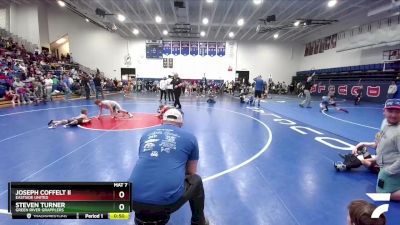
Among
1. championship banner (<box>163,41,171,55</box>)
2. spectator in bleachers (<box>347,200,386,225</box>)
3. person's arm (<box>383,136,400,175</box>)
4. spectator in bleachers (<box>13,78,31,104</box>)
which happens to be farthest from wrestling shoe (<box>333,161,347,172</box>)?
championship banner (<box>163,41,171,55</box>)

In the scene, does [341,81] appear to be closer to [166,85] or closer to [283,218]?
[166,85]

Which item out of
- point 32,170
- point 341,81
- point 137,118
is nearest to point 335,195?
point 32,170

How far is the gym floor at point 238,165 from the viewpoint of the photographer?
10.5 feet

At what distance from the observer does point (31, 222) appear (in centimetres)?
283

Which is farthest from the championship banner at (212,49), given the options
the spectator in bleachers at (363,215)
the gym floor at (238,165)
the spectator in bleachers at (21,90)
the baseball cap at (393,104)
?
Result: the spectator in bleachers at (363,215)

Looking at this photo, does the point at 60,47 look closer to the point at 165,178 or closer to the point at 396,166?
the point at 165,178

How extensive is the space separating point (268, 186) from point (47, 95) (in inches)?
626

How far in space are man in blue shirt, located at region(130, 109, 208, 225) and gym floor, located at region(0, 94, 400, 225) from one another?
2.68ft

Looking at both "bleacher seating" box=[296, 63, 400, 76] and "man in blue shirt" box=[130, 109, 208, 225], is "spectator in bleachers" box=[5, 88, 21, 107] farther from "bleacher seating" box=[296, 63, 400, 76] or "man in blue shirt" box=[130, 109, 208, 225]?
"bleacher seating" box=[296, 63, 400, 76]

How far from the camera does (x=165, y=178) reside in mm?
2092

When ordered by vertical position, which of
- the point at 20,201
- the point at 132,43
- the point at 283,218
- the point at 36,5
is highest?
the point at 36,5

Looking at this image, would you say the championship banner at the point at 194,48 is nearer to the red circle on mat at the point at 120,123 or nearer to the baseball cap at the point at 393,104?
the red circle on mat at the point at 120,123

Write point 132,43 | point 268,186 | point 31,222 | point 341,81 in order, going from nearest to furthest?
→ point 31,222
point 268,186
point 341,81
point 132,43
